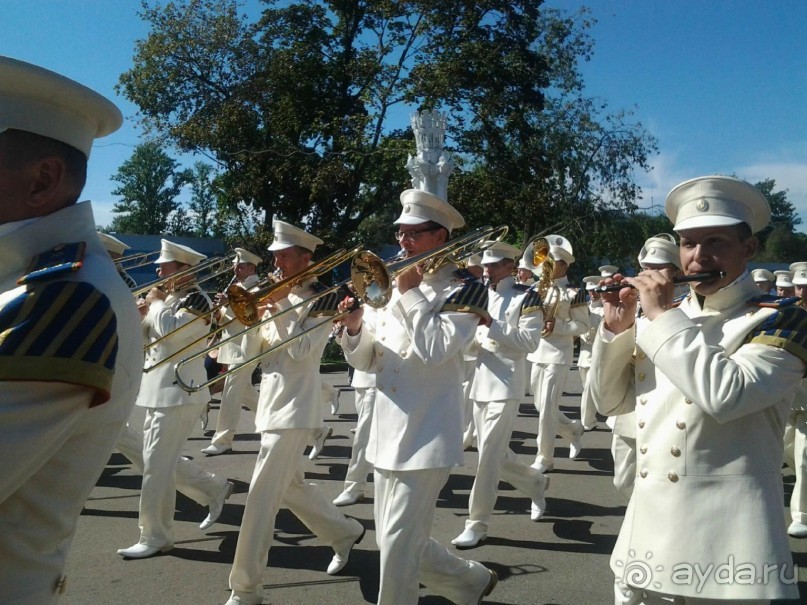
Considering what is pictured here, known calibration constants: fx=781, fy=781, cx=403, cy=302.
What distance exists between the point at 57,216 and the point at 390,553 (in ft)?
7.76

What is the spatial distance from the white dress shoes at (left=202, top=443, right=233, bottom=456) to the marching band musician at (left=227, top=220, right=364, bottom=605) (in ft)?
12.3

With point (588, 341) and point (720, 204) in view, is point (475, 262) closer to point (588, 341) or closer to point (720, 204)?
point (588, 341)

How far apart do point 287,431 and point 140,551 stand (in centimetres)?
144

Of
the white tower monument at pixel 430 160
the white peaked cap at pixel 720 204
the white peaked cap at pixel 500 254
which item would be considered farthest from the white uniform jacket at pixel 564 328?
the white peaked cap at pixel 720 204

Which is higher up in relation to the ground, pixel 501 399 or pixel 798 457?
pixel 501 399

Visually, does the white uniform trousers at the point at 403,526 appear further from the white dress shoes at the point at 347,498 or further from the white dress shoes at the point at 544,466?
the white dress shoes at the point at 544,466

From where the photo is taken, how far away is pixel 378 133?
2039 centimetres

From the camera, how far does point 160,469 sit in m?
5.20

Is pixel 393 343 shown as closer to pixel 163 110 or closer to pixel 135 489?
pixel 135 489

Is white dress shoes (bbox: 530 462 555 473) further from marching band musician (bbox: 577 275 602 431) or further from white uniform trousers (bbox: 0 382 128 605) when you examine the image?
white uniform trousers (bbox: 0 382 128 605)

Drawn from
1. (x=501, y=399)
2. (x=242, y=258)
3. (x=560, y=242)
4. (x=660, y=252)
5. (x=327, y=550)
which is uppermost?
(x=560, y=242)

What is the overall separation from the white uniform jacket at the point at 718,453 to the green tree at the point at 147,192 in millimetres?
58864

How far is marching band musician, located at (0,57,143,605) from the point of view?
1474mm

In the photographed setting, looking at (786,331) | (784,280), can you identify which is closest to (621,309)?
(786,331)
